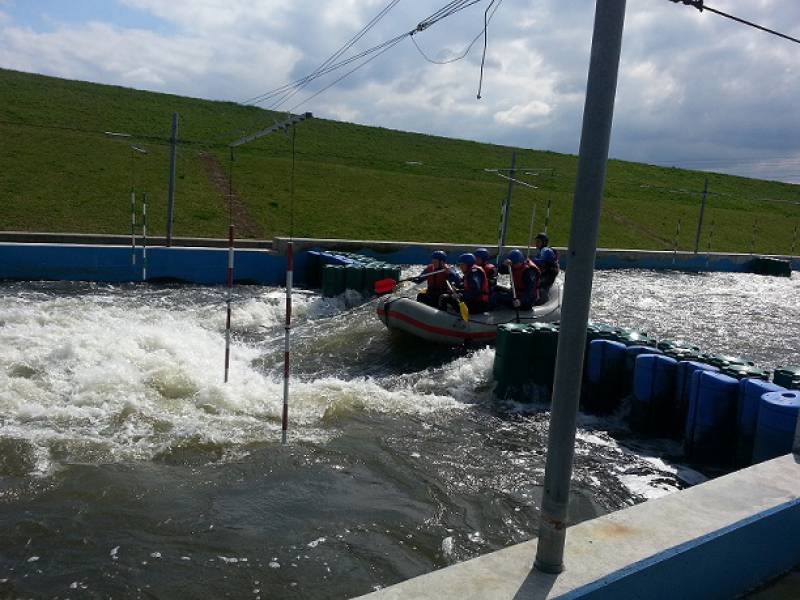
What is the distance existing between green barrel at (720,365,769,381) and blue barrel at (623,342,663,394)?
979mm

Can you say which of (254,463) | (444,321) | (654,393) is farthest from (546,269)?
(254,463)

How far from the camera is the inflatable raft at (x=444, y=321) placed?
36.9ft

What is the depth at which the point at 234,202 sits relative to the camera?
27.8m

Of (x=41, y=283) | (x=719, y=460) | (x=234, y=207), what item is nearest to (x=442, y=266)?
(x=719, y=460)

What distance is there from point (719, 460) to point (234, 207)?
2284cm

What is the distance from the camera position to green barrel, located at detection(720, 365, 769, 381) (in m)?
7.62

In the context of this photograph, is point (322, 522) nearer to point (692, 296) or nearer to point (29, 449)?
point (29, 449)

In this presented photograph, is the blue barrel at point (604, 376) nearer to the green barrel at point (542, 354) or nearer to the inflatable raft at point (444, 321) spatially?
the green barrel at point (542, 354)

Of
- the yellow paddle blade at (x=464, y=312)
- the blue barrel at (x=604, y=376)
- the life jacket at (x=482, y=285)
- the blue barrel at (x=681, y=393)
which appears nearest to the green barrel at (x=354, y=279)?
the life jacket at (x=482, y=285)

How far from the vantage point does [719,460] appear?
23.9 feet

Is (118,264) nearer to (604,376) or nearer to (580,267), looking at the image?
(604,376)

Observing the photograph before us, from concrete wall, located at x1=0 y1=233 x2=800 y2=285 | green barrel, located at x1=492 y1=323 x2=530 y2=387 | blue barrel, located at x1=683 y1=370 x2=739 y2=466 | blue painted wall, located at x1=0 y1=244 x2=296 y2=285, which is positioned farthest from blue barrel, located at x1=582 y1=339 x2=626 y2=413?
blue painted wall, located at x1=0 y1=244 x2=296 y2=285

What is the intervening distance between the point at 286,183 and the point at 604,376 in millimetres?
24487

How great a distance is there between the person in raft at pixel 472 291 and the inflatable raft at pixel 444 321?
0.59 feet
